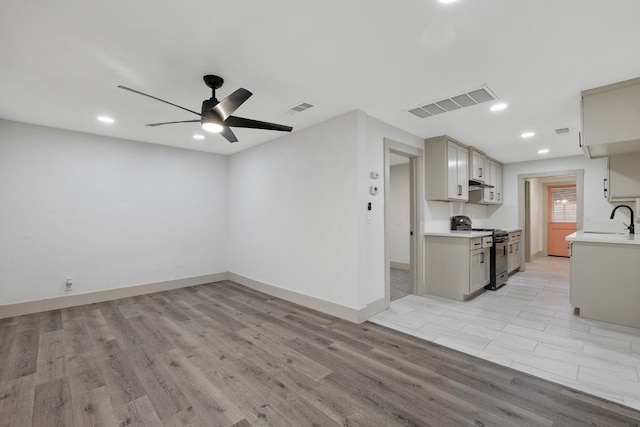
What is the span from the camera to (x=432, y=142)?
464 cm

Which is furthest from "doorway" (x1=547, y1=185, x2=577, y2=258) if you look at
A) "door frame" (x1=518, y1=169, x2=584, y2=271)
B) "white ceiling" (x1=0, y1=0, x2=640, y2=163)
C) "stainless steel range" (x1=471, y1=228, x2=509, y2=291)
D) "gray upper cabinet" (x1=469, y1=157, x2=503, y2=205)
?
"white ceiling" (x1=0, y1=0, x2=640, y2=163)

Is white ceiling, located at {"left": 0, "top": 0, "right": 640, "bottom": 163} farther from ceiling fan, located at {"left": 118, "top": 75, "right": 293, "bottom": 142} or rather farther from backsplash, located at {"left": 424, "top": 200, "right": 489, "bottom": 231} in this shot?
backsplash, located at {"left": 424, "top": 200, "right": 489, "bottom": 231}

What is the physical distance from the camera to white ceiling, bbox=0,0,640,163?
1.79m

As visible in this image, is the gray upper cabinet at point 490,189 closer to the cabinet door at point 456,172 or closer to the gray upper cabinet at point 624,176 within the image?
the cabinet door at point 456,172

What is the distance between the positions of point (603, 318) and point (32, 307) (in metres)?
7.43

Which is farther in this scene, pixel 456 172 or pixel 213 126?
pixel 456 172

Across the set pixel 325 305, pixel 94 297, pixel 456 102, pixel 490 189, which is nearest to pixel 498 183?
pixel 490 189

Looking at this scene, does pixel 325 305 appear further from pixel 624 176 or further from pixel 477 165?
pixel 624 176

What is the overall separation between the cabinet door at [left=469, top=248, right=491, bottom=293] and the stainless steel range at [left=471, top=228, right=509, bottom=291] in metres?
0.15

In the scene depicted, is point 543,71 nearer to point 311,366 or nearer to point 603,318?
point 603,318

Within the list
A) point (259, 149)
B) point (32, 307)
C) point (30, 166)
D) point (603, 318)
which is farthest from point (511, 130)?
point (32, 307)

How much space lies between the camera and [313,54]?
7.51 ft

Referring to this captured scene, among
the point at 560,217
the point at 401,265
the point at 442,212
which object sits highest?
the point at 442,212

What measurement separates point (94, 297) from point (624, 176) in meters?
8.00
